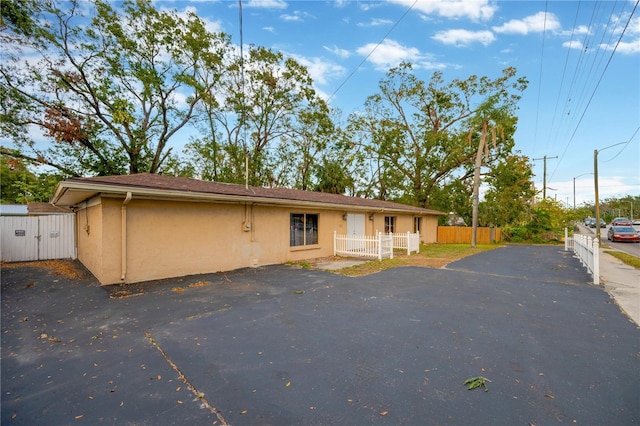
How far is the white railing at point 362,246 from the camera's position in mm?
11188

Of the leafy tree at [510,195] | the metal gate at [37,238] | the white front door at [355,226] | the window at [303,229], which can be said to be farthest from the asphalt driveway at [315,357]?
the leafy tree at [510,195]

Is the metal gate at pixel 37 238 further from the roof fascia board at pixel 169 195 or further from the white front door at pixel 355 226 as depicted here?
the white front door at pixel 355 226

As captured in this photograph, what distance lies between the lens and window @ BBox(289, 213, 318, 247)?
1062cm

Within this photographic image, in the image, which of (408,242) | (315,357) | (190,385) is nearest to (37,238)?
(190,385)

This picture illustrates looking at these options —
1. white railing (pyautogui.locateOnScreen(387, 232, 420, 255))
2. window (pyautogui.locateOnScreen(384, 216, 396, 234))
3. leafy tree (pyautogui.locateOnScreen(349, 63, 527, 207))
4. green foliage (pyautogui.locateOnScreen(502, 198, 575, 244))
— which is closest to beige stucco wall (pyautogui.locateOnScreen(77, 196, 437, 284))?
white railing (pyautogui.locateOnScreen(387, 232, 420, 255))

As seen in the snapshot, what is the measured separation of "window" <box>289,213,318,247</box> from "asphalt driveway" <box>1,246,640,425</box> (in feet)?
15.3

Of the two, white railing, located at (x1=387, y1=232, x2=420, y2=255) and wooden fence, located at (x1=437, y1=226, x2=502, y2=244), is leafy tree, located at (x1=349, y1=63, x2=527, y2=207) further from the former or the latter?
white railing, located at (x1=387, y1=232, x2=420, y2=255)

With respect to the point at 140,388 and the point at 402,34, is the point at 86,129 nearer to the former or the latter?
the point at 402,34

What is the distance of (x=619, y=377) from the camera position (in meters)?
2.76

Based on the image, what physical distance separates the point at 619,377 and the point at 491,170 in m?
25.6

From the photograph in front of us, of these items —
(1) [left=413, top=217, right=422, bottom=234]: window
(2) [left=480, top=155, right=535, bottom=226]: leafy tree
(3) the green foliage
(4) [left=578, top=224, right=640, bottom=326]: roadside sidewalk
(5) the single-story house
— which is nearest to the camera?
(4) [left=578, top=224, right=640, bottom=326]: roadside sidewalk

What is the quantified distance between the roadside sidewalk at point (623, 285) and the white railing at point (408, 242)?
256 inches

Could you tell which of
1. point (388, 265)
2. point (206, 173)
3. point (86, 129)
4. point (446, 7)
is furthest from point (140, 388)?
point (206, 173)

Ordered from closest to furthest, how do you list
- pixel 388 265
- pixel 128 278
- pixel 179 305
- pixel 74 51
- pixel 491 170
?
pixel 179 305, pixel 128 278, pixel 388 265, pixel 74 51, pixel 491 170
